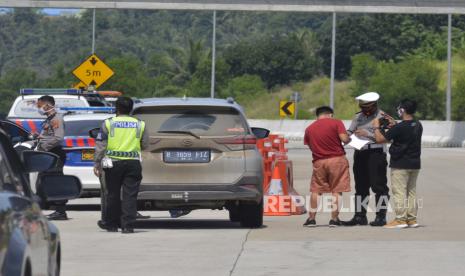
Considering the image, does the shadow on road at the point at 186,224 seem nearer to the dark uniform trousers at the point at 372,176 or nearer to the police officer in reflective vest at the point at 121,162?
the police officer in reflective vest at the point at 121,162

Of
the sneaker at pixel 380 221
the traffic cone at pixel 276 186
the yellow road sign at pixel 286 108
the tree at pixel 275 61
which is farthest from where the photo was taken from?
the tree at pixel 275 61

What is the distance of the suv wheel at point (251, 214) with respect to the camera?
16562 mm

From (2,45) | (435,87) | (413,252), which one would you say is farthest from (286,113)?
(2,45)

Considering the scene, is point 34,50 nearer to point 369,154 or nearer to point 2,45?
point 2,45

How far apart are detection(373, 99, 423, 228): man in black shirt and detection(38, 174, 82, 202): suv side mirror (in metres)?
9.63

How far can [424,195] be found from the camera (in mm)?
24078

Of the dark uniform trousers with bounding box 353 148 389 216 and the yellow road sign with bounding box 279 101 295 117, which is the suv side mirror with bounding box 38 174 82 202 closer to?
the dark uniform trousers with bounding box 353 148 389 216

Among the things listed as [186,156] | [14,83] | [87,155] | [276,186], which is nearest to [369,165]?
[276,186]

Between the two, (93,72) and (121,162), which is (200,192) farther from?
(93,72)

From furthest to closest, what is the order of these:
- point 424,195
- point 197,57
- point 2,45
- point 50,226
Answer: point 2,45
point 197,57
point 424,195
point 50,226

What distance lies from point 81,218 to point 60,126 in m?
1.32

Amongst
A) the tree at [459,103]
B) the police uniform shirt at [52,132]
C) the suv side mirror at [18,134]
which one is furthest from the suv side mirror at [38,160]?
the tree at [459,103]

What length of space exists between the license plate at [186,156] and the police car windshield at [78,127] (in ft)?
15.3

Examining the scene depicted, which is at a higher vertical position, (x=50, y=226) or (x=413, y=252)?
(x=50, y=226)
